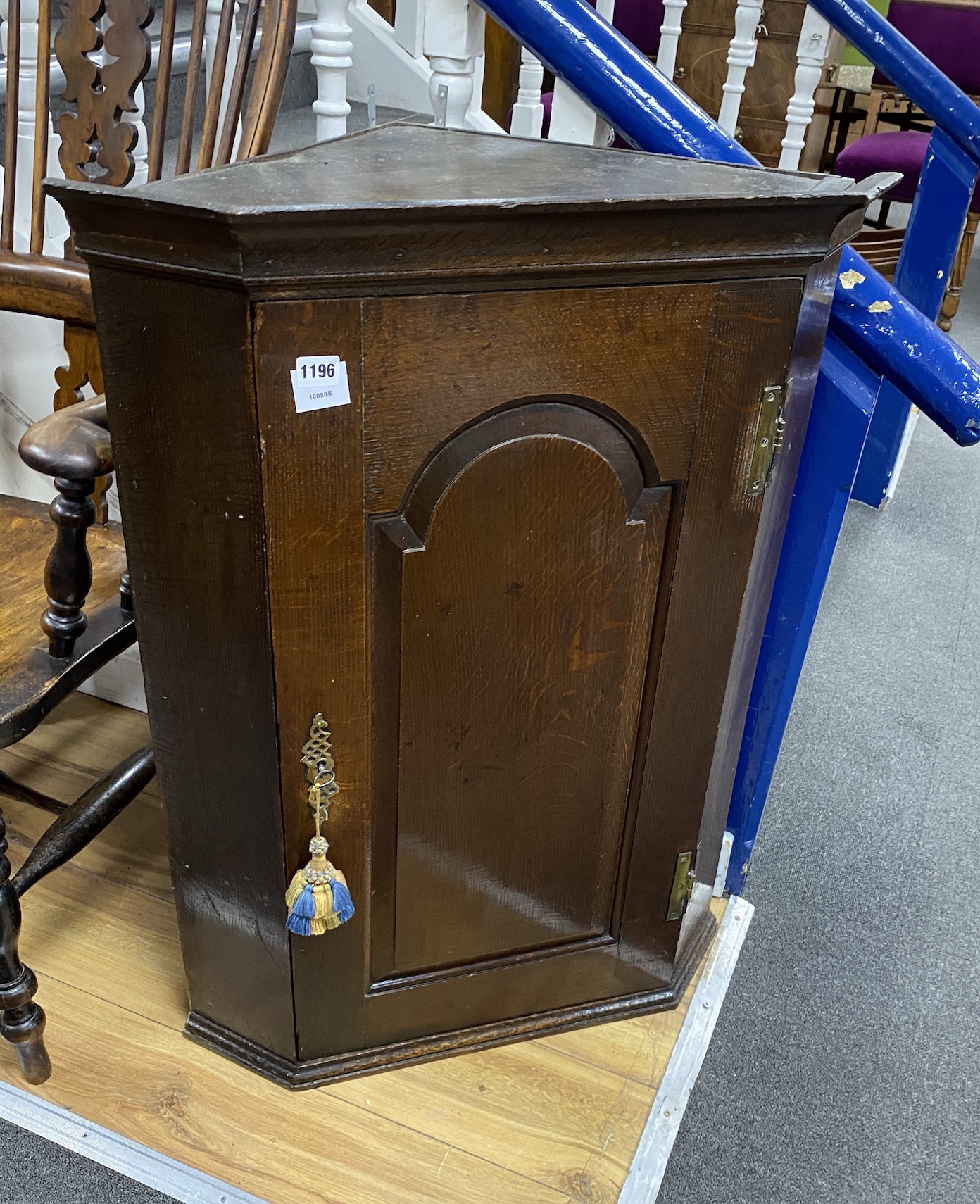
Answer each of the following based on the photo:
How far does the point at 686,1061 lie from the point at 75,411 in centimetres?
111

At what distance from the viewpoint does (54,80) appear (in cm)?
177

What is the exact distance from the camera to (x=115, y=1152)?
1247 mm

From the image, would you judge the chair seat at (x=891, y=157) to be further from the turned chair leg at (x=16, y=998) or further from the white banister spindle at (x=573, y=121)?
the turned chair leg at (x=16, y=998)

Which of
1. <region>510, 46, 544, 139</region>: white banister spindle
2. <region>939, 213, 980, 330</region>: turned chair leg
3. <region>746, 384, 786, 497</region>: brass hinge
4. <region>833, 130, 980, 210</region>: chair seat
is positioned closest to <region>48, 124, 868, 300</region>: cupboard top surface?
<region>746, 384, 786, 497</region>: brass hinge

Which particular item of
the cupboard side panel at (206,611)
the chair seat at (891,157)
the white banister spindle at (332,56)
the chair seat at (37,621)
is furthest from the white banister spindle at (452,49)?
the chair seat at (891,157)

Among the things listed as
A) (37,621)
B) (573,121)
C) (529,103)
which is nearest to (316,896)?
(37,621)

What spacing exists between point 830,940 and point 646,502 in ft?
3.46

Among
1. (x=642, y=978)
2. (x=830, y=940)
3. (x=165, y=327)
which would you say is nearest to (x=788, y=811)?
(x=830, y=940)

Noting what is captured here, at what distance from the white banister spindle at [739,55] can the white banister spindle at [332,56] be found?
36.3 inches

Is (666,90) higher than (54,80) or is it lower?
higher

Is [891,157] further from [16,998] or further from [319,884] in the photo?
[16,998]

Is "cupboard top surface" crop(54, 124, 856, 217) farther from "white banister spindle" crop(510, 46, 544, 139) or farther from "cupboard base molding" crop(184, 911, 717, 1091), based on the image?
"cupboard base molding" crop(184, 911, 717, 1091)

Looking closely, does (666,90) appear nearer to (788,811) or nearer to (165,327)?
(165,327)

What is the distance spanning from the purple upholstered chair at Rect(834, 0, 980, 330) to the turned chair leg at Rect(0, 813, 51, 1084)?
151 inches
